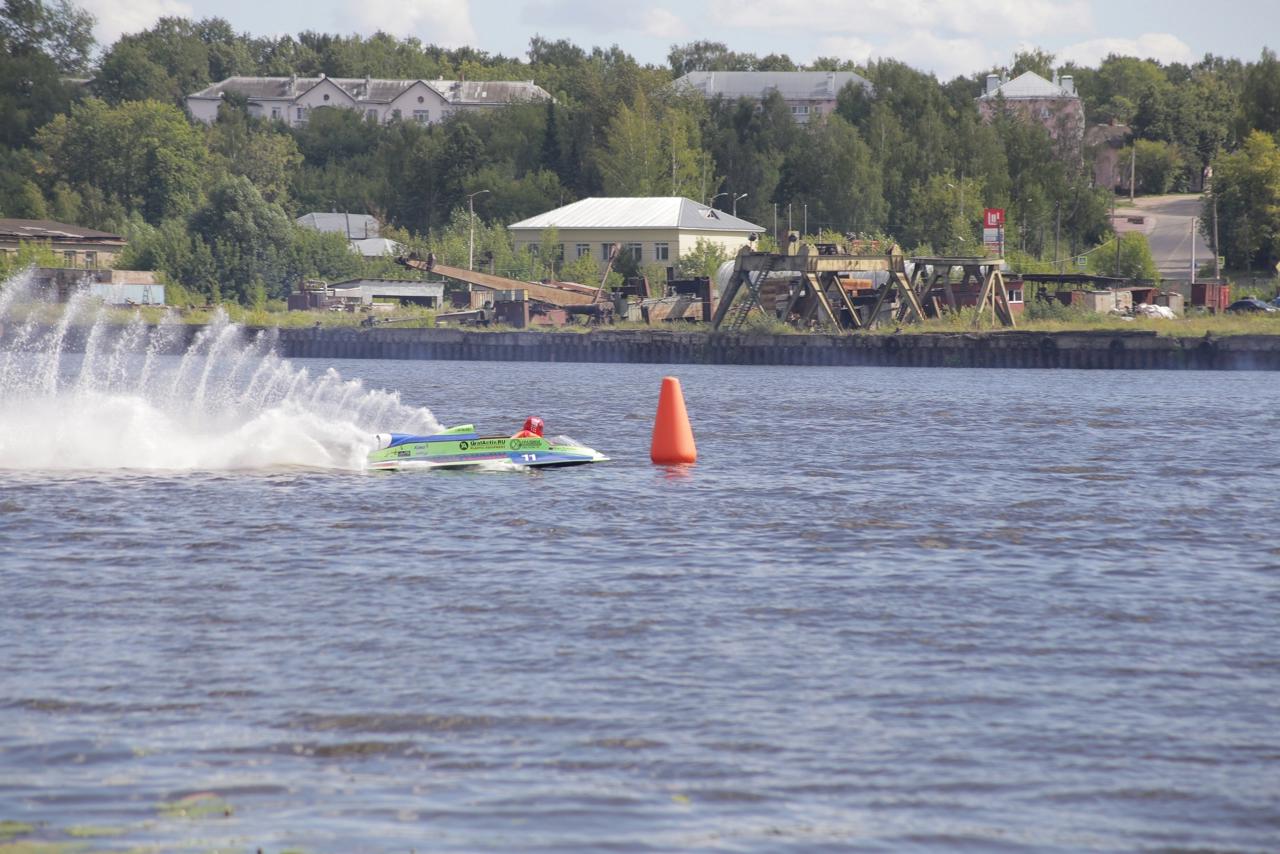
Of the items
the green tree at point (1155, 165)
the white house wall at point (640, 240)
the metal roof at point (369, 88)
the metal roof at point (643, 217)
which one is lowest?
the white house wall at point (640, 240)

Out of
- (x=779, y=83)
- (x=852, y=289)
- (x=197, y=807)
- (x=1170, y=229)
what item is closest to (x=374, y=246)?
(x=852, y=289)

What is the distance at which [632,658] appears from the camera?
52.0 ft

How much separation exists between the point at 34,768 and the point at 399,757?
2727 millimetres

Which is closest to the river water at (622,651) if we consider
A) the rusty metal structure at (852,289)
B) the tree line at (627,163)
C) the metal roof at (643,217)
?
the rusty metal structure at (852,289)

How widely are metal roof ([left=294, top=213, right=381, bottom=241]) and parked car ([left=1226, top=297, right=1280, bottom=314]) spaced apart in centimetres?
7046

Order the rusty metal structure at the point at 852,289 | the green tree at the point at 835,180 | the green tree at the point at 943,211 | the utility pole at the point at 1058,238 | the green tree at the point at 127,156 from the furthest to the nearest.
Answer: the green tree at the point at 127,156 → the green tree at the point at 835,180 → the utility pole at the point at 1058,238 → the green tree at the point at 943,211 → the rusty metal structure at the point at 852,289

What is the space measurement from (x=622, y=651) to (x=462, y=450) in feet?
49.8

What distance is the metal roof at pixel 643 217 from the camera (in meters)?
114

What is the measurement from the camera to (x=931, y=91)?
468ft

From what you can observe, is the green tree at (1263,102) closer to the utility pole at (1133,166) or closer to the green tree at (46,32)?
the utility pole at (1133,166)

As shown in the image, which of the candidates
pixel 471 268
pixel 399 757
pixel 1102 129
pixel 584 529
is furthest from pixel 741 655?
pixel 1102 129

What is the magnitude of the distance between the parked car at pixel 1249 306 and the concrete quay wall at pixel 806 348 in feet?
55.5

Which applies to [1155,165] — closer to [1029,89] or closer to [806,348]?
[1029,89]

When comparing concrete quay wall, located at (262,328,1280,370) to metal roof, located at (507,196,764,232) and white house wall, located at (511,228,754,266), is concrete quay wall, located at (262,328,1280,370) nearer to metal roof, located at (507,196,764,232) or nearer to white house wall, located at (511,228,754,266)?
white house wall, located at (511,228,754,266)
